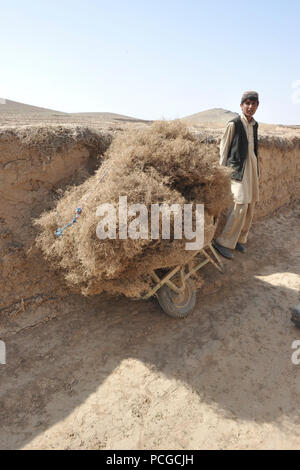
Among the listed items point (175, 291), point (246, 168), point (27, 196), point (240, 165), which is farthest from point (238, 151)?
point (27, 196)

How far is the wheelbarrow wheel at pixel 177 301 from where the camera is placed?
9.87ft

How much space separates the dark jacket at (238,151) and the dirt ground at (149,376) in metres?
1.52

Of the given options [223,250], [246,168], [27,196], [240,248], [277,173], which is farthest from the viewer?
[277,173]

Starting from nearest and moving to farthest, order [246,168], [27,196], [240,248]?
[27,196] → [246,168] → [240,248]

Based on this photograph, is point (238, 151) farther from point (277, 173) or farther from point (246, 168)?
point (277, 173)

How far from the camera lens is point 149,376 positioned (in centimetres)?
258

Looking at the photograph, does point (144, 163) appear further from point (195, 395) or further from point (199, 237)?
point (195, 395)

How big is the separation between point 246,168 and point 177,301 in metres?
2.01
